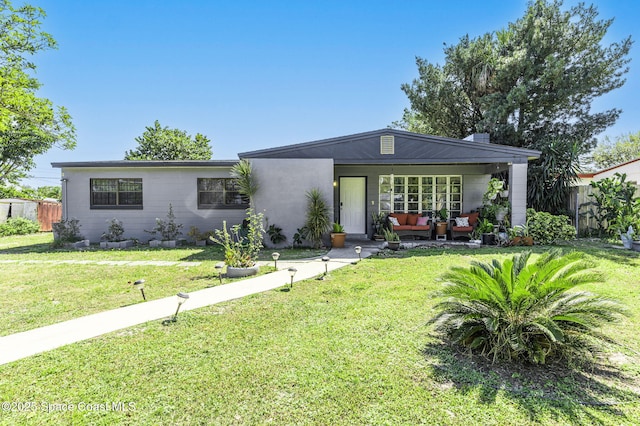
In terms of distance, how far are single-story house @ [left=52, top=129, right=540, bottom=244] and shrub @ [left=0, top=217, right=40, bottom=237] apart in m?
6.05

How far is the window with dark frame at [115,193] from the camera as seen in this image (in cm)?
1134

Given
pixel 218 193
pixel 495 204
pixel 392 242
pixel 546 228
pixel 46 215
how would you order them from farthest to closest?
1. pixel 46 215
2. pixel 218 193
3. pixel 495 204
4. pixel 546 228
5. pixel 392 242

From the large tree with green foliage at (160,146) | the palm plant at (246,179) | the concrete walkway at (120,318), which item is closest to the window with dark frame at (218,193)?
the palm plant at (246,179)

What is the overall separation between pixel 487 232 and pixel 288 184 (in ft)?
19.9

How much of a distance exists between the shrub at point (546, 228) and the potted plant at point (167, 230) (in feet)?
35.7

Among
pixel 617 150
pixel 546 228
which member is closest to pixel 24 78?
pixel 546 228

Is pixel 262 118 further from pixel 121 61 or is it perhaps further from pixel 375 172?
pixel 375 172

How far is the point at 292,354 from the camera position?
9.73 feet

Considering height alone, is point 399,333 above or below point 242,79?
below

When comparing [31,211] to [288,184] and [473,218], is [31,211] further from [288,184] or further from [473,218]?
[473,218]

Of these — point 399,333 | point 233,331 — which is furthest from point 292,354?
point 399,333

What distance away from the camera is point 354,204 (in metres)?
11.8

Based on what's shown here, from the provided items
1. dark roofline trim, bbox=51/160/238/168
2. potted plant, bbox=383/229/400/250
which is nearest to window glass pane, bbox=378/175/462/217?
potted plant, bbox=383/229/400/250

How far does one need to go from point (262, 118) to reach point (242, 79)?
14.9ft
